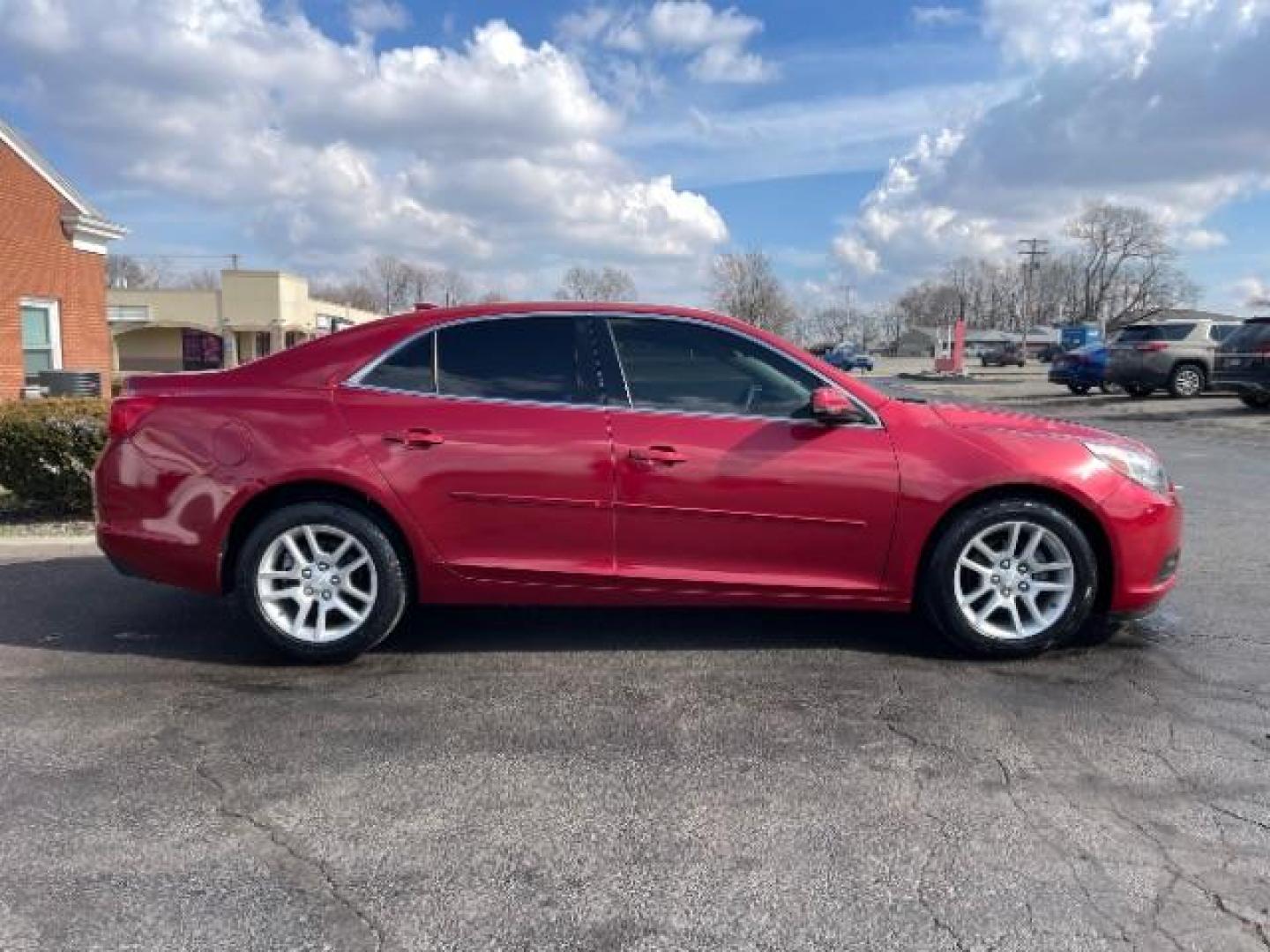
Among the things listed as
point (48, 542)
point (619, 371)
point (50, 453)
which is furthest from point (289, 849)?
point (50, 453)

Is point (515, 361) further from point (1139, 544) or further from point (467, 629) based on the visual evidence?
point (1139, 544)

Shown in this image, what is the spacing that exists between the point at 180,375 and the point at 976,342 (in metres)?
120

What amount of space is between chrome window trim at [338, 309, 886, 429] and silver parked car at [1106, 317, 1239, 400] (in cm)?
2093

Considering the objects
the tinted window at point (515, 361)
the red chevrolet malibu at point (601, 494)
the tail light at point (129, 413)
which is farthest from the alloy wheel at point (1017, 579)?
the tail light at point (129, 413)

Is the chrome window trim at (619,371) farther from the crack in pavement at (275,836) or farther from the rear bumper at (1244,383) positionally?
the rear bumper at (1244,383)

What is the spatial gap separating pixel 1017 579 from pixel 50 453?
6.94m

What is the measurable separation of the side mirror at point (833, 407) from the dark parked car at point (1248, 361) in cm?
1768

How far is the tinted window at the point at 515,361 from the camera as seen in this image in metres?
4.51

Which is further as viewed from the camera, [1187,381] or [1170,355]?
[1187,381]

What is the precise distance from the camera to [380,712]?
3934mm

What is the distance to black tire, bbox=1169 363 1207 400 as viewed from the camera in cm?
2241

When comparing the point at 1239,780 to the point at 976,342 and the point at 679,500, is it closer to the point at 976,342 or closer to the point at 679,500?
the point at 679,500

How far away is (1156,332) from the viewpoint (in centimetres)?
2250

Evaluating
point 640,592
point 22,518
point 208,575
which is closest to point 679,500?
point 640,592
